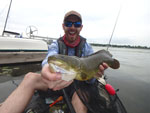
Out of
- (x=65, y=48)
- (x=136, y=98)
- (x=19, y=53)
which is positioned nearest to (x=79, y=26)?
(x=65, y=48)

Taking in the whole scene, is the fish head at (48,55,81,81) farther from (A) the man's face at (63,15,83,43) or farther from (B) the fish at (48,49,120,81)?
(A) the man's face at (63,15,83,43)

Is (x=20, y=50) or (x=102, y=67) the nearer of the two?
(x=102, y=67)

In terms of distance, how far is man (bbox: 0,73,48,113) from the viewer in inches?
67.4

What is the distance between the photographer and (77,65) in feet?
6.54

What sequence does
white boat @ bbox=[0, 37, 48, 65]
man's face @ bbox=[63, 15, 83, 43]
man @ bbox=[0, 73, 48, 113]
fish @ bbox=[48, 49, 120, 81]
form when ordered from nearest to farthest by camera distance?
1. fish @ bbox=[48, 49, 120, 81]
2. man @ bbox=[0, 73, 48, 113]
3. man's face @ bbox=[63, 15, 83, 43]
4. white boat @ bbox=[0, 37, 48, 65]

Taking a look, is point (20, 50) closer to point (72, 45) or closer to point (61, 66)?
point (72, 45)

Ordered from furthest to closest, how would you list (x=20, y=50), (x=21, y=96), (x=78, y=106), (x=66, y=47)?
(x=20, y=50)
(x=66, y=47)
(x=78, y=106)
(x=21, y=96)

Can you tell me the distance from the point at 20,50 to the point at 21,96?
5.17m

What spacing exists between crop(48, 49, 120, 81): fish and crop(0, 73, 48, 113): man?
831 mm

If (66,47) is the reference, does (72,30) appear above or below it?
above

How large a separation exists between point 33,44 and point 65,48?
4952mm

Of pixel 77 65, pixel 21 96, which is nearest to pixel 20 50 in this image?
pixel 21 96

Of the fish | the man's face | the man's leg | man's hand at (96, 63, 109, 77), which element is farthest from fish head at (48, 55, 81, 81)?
the man's face

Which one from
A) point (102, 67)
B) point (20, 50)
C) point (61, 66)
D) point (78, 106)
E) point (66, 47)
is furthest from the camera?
point (20, 50)
